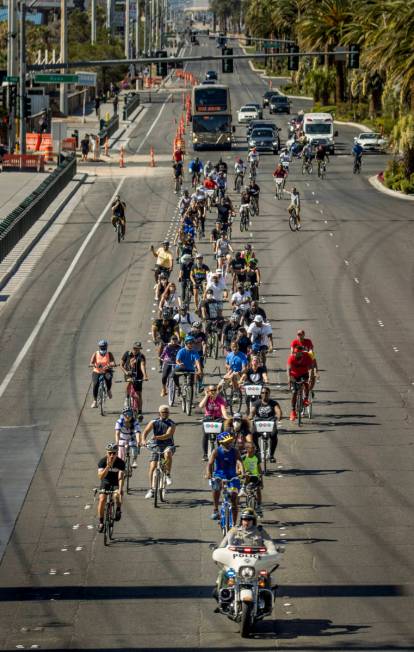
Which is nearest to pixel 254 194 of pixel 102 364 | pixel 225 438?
pixel 102 364

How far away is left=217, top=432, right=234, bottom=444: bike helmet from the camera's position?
21859 mm

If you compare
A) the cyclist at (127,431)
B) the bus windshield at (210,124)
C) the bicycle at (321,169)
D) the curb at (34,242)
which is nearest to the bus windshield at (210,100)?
the bus windshield at (210,124)

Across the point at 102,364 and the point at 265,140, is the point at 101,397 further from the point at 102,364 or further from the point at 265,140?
the point at 265,140

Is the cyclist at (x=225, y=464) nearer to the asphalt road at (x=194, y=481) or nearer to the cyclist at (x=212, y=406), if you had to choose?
the asphalt road at (x=194, y=481)

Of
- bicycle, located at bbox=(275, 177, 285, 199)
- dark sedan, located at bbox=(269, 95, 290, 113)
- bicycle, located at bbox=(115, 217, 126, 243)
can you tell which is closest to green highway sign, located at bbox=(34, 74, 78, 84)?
bicycle, located at bbox=(275, 177, 285, 199)

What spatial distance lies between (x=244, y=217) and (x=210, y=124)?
33465 mm

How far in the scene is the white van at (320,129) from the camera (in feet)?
279

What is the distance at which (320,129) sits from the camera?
86.1 m

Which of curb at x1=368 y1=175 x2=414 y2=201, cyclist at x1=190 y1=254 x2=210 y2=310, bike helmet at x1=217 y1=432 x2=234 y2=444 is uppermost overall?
bike helmet at x1=217 y1=432 x2=234 y2=444

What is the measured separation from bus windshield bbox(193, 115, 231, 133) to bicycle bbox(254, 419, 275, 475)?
6265 centimetres

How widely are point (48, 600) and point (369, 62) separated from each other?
189 feet

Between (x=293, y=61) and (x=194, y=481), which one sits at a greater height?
(x=293, y=61)

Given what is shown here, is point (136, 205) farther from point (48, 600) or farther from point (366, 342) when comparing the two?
point (48, 600)

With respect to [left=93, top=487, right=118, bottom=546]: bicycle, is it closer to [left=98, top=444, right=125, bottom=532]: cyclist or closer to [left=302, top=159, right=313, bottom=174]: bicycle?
[left=98, top=444, right=125, bottom=532]: cyclist
